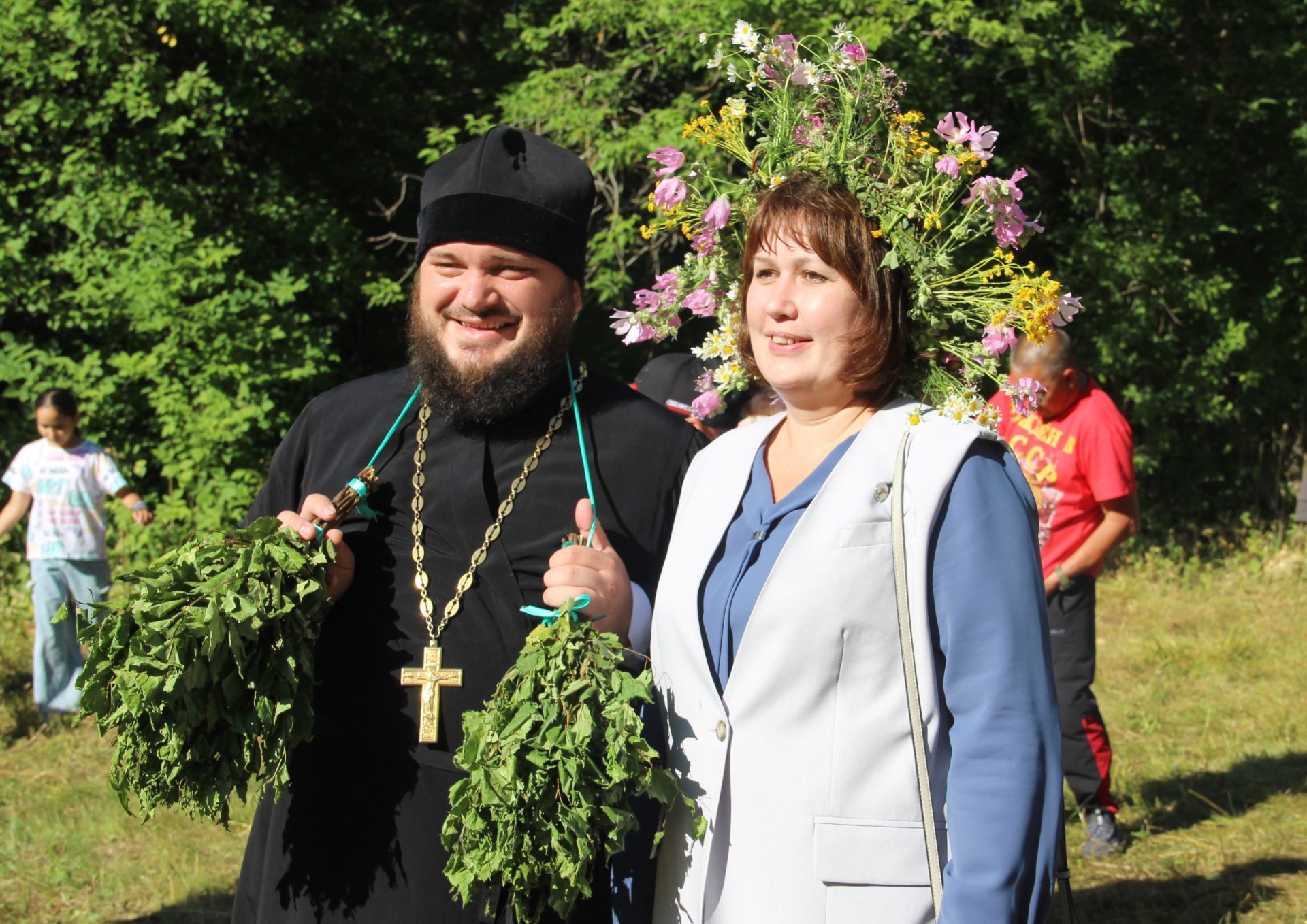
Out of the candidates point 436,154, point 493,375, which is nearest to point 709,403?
point 493,375

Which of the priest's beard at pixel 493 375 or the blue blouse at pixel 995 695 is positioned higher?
the priest's beard at pixel 493 375

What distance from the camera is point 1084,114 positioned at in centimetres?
1155

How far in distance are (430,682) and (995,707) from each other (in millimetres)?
1132

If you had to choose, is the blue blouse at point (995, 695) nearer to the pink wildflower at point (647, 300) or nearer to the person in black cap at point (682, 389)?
the pink wildflower at point (647, 300)

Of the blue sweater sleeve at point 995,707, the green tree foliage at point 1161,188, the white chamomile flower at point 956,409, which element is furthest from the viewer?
the green tree foliage at point 1161,188

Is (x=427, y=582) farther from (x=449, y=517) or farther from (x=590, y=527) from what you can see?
(x=590, y=527)

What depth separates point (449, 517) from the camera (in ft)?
8.68

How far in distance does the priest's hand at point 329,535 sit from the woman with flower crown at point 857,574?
0.66 m

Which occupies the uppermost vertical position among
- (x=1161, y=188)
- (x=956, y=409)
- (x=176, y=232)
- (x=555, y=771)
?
(x=1161, y=188)

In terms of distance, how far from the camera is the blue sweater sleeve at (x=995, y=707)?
1.78 metres

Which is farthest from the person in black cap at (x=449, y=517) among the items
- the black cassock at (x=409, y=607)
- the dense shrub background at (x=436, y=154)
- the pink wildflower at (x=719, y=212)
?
the dense shrub background at (x=436, y=154)

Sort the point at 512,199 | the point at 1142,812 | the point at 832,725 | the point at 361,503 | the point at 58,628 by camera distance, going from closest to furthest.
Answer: the point at 832,725 → the point at 361,503 → the point at 512,199 → the point at 1142,812 → the point at 58,628

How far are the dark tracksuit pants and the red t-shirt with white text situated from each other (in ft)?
0.50

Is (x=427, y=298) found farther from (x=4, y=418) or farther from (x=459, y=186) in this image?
(x=4, y=418)
